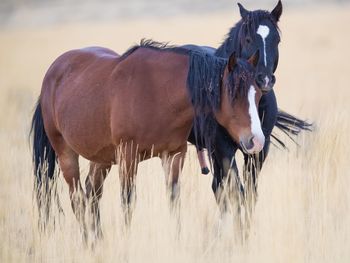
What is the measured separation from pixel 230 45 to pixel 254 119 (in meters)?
1.12

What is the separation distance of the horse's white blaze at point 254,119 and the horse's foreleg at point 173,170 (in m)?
0.86

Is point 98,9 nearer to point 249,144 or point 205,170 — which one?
point 205,170

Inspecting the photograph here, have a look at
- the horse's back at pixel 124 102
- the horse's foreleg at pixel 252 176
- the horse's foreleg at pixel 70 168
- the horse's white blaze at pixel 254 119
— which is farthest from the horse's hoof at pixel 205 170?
the horse's white blaze at pixel 254 119

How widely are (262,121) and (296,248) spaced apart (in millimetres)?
1327

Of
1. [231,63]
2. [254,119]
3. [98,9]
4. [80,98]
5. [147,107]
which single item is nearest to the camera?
[254,119]

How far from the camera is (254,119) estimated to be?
5.57 m

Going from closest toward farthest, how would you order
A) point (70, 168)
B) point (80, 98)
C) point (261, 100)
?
point (261, 100)
point (80, 98)
point (70, 168)

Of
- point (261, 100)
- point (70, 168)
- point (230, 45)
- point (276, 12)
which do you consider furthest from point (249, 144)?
point (70, 168)

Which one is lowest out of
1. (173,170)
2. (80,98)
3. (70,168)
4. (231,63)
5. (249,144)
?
(70,168)

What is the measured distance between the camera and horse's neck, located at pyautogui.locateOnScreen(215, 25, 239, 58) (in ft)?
21.1

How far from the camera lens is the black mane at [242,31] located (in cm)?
628

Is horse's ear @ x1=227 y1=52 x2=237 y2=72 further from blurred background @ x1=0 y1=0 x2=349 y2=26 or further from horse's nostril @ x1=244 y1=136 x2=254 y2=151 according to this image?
blurred background @ x1=0 y1=0 x2=349 y2=26

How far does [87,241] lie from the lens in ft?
19.8

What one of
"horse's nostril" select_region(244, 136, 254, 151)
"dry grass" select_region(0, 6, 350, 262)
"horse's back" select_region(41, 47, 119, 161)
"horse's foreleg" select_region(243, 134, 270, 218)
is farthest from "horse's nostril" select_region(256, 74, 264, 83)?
"horse's back" select_region(41, 47, 119, 161)
